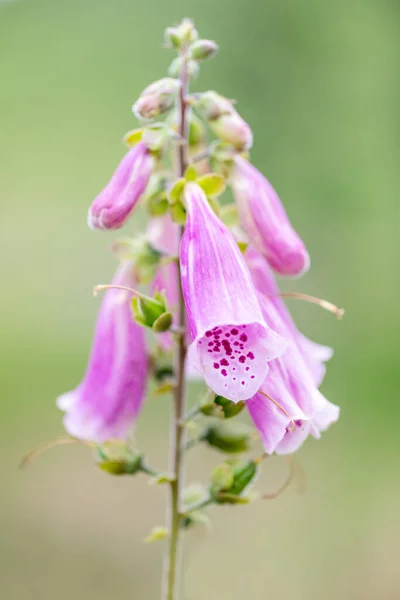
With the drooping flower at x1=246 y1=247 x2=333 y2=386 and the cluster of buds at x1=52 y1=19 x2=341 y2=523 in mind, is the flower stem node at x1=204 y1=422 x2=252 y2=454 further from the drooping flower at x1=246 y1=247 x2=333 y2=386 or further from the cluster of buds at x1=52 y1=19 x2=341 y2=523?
the drooping flower at x1=246 y1=247 x2=333 y2=386

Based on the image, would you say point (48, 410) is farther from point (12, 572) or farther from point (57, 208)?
point (57, 208)

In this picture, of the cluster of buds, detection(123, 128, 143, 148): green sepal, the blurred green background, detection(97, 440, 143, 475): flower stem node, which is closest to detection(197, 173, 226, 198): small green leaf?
the cluster of buds

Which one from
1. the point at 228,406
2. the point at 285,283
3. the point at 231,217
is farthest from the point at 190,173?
the point at 285,283

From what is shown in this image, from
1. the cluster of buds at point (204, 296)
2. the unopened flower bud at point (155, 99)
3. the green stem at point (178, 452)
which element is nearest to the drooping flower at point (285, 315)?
the cluster of buds at point (204, 296)

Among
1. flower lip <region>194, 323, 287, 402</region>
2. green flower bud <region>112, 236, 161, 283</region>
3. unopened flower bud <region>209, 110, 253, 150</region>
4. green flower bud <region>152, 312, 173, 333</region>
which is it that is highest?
unopened flower bud <region>209, 110, 253, 150</region>

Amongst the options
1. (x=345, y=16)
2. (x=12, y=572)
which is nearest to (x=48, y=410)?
(x=12, y=572)

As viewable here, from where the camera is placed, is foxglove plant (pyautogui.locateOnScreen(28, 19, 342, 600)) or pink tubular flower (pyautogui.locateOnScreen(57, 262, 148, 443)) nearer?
foxglove plant (pyautogui.locateOnScreen(28, 19, 342, 600))
